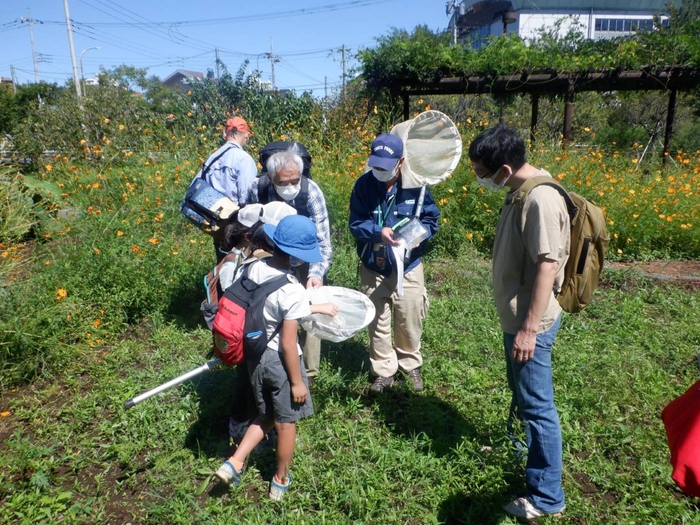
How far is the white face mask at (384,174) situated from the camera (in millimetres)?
3047

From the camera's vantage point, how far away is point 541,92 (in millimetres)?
8750

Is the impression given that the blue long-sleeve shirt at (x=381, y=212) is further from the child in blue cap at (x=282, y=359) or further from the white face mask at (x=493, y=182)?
the white face mask at (x=493, y=182)

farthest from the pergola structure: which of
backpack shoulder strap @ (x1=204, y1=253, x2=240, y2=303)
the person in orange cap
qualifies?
backpack shoulder strap @ (x1=204, y1=253, x2=240, y2=303)

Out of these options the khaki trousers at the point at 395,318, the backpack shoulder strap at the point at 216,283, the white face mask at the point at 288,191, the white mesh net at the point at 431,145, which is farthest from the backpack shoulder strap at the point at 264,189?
the white mesh net at the point at 431,145

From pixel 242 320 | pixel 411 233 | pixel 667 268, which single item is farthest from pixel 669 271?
pixel 242 320

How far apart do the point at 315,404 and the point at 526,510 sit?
139 cm

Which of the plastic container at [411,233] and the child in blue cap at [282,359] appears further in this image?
the plastic container at [411,233]

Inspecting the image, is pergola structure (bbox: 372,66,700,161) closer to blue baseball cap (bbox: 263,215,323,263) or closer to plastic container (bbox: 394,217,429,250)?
plastic container (bbox: 394,217,429,250)

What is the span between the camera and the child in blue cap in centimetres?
230

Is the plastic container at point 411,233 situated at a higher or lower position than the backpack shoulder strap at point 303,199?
lower

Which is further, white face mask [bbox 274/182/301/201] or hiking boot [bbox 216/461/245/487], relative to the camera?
white face mask [bbox 274/182/301/201]

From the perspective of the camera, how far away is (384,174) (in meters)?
3.06

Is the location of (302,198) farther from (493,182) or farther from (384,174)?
(493,182)

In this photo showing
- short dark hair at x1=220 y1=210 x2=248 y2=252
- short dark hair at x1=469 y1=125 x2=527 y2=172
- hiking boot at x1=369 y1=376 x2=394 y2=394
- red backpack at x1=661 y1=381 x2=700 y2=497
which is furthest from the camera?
hiking boot at x1=369 y1=376 x2=394 y2=394
